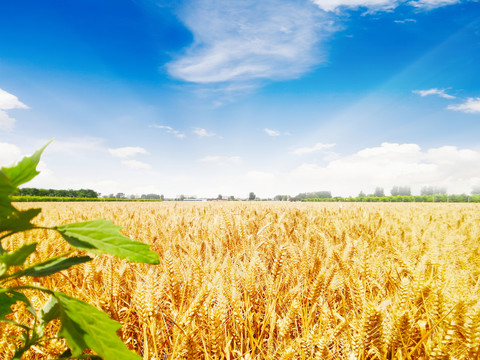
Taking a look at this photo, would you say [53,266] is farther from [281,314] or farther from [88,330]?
[281,314]

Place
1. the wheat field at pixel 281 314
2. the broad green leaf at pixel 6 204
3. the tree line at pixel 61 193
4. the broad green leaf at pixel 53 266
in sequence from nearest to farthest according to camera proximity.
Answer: the broad green leaf at pixel 6 204 → the broad green leaf at pixel 53 266 → the wheat field at pixel 281 314 → the tree line at pixel 61 193

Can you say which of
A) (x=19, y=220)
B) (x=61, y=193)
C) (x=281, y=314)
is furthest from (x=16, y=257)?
(x=61, y=193)

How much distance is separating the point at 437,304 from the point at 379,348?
0.34 m

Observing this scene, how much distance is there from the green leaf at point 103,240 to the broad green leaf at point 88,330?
0.29 feet

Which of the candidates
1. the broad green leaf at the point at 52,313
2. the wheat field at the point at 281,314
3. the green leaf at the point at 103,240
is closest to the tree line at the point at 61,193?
the wheat field at the point at 281,314

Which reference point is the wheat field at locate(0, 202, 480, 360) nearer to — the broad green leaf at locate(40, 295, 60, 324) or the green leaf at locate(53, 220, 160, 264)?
the broad green leaf at locate(40, 295, 60, 324)

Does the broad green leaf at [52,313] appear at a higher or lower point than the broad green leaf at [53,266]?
lower

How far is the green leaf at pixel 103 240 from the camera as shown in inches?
13.0

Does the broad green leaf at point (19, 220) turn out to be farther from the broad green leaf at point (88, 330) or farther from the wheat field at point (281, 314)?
the wheat field at point (281, 314)

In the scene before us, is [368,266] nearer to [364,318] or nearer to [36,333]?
[364,318]

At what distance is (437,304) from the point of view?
3.35 ft

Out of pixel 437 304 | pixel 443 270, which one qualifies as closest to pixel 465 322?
pixel 437 304

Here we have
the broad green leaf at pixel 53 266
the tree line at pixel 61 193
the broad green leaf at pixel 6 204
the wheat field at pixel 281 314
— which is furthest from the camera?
the tree line at pixel 61 193

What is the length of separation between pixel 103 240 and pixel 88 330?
127mm
